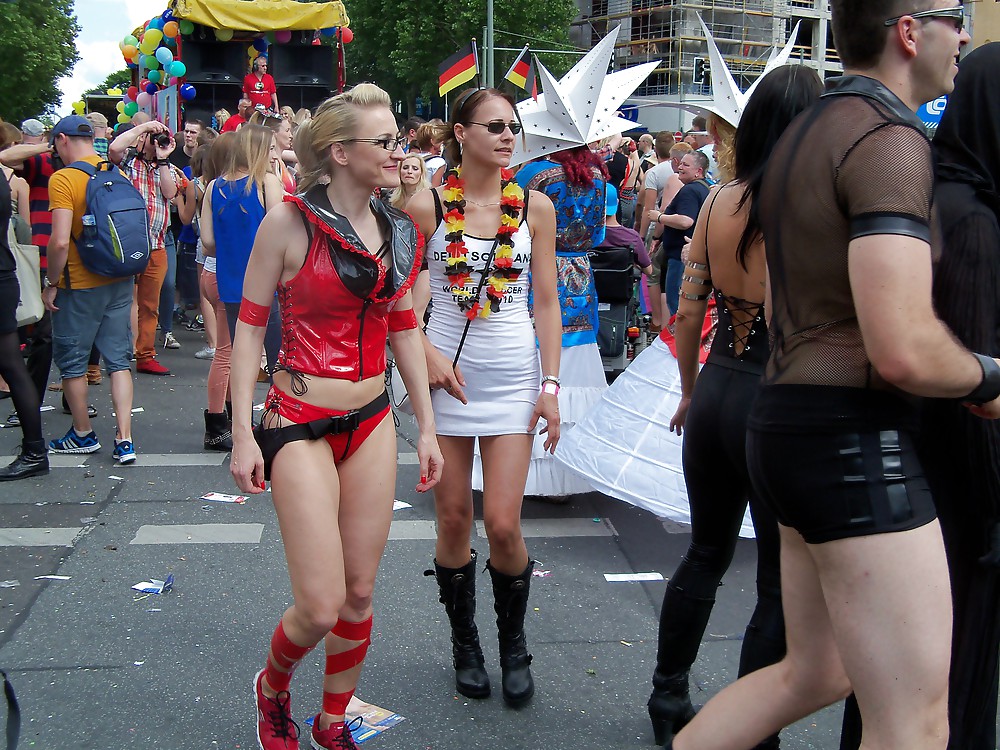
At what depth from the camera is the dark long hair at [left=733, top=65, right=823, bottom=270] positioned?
286 cm

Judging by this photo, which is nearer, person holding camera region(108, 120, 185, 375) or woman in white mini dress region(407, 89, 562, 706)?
woman in white mini dress region(407, 89, 562, 706)

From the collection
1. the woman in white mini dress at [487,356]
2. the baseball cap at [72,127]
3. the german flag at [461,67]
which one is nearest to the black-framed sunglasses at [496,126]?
the woman in white mini dress at [487,356]

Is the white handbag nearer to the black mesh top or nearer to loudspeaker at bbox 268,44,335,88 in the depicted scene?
the black mesh top

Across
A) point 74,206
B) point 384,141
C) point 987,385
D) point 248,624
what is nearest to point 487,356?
point 384,141

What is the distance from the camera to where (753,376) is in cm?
296

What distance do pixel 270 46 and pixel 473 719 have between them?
16607 mm

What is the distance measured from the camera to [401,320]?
3217 millimetres

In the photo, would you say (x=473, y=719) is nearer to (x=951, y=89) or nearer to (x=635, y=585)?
(x=635, y=585)

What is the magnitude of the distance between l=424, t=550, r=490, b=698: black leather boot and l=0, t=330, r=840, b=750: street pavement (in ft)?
0.20

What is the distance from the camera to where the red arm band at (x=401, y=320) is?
10.5 ft

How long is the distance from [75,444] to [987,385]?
6.02 meters

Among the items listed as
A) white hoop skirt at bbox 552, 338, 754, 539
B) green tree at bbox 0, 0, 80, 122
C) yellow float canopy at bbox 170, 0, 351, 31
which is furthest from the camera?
green tree at bbox 0, 0, 80, 122

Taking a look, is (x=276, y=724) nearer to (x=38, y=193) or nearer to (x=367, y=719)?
(x=367, y=719)

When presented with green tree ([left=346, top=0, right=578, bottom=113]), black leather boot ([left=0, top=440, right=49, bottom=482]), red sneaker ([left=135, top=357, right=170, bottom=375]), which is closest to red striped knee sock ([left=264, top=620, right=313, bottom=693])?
black leather boot ([left=0, top=440, right=49, bottom=482])
